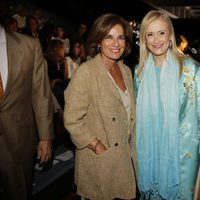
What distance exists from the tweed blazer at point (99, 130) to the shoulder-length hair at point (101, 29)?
0.13 m

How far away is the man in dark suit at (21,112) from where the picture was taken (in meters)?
2.11

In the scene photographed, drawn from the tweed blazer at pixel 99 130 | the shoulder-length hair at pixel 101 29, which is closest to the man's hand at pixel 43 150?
the tweed blazer at pixel 99 130

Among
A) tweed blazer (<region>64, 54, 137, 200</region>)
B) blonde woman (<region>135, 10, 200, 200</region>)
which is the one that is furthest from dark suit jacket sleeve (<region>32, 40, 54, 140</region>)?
blonde woman (<region>135, 10, 200, 200</region>)

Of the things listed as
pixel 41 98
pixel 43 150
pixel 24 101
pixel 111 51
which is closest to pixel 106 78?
pixel 111 51

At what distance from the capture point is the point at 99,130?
2.32 metres

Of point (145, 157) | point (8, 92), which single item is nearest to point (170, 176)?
point (145, 157)

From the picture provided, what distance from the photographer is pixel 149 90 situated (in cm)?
249

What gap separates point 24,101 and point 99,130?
0.59 m

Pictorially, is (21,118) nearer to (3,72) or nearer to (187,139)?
(3,72)

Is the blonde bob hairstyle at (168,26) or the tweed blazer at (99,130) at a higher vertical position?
the blonde bob hairstyle at (168,26)

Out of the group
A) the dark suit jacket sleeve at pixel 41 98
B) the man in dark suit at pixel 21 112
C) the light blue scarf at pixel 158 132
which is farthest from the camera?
the light blue scarf at pixel 158 132

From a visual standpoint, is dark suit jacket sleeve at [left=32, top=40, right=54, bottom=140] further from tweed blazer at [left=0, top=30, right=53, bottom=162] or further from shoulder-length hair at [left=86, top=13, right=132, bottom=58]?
shoulder-length hair at [left=86, top=13, right=132, bottom=58]

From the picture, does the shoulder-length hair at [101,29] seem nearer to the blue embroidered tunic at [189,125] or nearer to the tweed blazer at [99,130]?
the tweed blazer at [99,130]

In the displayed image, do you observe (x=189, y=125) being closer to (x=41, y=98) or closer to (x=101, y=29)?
(x=101, y=29)
